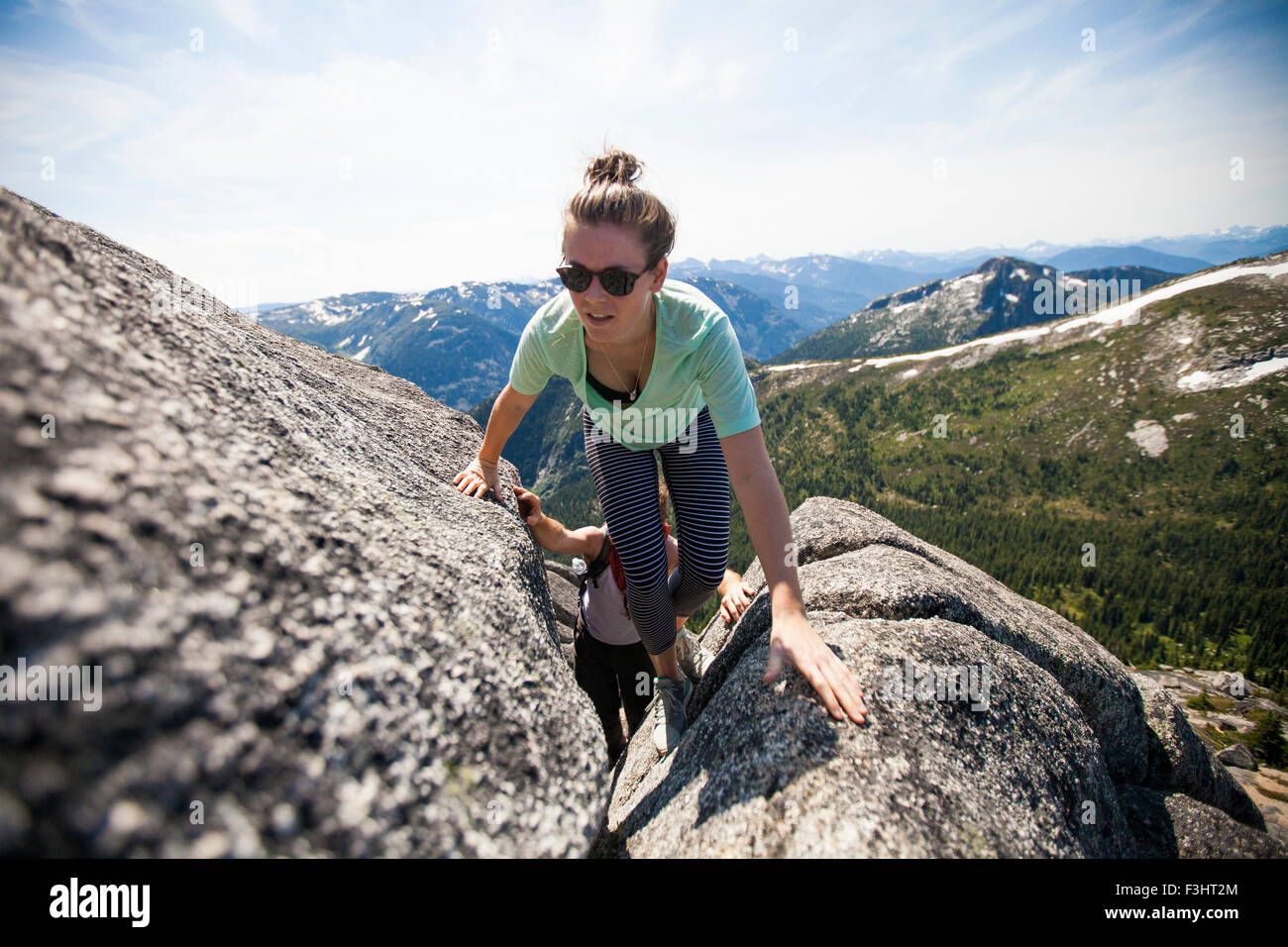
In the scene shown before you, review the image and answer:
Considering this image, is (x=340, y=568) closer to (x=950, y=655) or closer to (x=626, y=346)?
(x=626, y=346)

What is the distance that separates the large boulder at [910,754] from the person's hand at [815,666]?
0.11m

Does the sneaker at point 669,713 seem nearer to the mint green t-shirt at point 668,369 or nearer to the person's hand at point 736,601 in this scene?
the person's hand at point 736,601

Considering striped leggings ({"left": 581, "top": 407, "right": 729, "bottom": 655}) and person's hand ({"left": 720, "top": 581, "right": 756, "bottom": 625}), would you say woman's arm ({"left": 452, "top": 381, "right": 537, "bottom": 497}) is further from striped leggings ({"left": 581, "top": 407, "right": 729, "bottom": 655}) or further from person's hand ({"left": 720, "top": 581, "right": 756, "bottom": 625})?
person's hand ({"left": 720, "top": 581, "right": 756, "bottom": 625})

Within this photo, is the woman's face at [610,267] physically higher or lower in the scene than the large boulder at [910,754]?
higher

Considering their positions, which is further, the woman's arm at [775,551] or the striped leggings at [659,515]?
the striped leggings at [659,515]

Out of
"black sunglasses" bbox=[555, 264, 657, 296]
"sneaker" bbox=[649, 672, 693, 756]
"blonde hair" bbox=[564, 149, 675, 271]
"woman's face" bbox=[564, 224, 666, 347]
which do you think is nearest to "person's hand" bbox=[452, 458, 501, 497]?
"woman's face" bbox=[564, 224, 666, 347]

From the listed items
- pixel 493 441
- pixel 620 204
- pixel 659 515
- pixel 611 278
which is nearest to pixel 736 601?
pixel 659 515

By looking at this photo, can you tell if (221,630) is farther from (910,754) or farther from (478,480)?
(478,480)

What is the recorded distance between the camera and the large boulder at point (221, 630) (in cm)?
164

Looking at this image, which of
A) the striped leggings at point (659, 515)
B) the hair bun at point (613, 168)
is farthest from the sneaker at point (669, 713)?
the hair bun at point (613, 168)

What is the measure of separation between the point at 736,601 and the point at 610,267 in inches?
198

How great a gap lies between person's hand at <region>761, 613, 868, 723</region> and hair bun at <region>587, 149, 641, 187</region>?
3.83m

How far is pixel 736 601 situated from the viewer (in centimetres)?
754

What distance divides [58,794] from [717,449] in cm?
514
